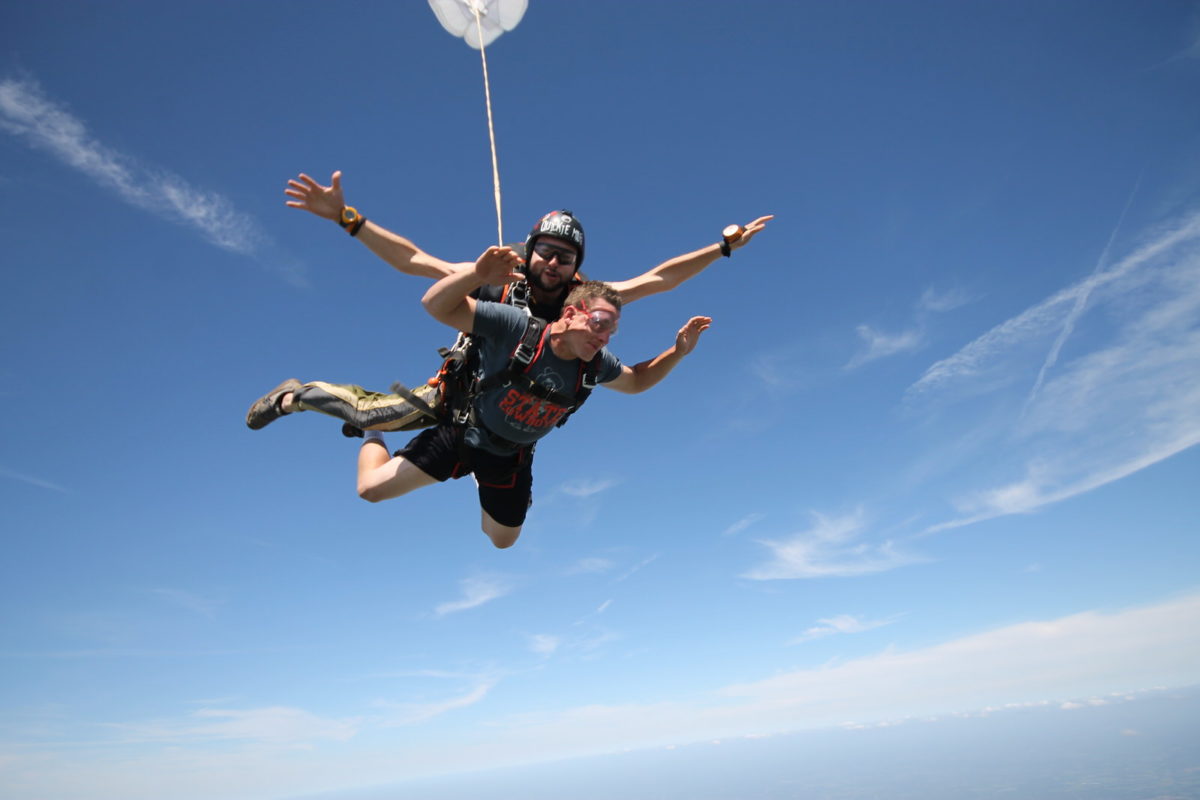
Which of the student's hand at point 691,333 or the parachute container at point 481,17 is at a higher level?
the parachute container at point 481,17

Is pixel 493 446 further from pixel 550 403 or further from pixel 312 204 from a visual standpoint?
pixel 312 204

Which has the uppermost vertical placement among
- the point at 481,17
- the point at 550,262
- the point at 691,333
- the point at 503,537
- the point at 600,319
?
the point at 481,17

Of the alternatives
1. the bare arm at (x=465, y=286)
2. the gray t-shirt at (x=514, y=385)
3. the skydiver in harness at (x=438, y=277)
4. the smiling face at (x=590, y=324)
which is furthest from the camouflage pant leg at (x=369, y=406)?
the smiling face at (x=590, y=324)

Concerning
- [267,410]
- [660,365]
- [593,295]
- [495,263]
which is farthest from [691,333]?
[267,410]

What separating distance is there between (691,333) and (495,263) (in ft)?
5.91

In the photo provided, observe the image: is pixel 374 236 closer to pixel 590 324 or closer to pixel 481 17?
pixel 590 324

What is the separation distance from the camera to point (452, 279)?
3.31 meters

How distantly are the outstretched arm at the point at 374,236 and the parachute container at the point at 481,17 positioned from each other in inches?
125

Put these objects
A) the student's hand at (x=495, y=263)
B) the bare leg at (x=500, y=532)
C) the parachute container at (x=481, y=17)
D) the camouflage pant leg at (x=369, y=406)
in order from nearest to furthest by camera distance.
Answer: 1. the student's hand at (x=495, y=263)
2. the camouflage pant leg at (x=369, y=406)
3. the bare leg at (x=500, y=532)
4. the parachute container at (x=481, y=17)

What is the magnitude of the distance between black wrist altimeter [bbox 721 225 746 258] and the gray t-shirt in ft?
3.97

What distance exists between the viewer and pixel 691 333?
446 centimetres

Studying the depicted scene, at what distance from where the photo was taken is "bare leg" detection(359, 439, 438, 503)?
4.34 metres

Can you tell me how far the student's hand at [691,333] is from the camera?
4.42 metres

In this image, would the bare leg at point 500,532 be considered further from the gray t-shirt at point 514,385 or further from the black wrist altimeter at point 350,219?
the black wrist altimeter at point 350,219
